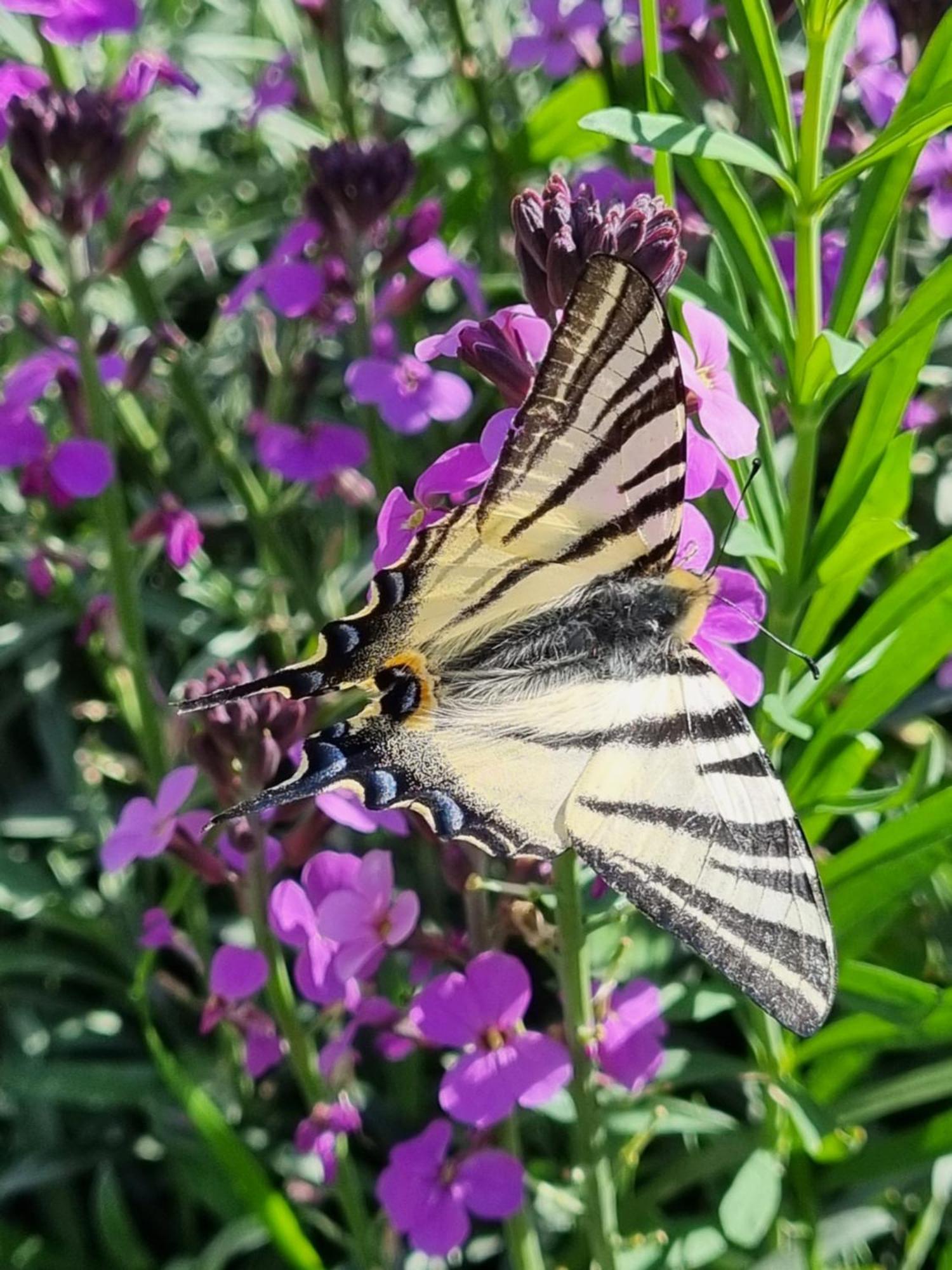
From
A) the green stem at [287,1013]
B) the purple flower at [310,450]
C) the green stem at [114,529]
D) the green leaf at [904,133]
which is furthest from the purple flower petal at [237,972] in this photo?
the green leaf at [904,133]

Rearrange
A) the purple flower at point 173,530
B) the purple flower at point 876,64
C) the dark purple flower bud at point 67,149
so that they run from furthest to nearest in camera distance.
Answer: the purple flower at point 876,64 → the purple flower at point 173,530 → the dark purple flower bud at point 67,149

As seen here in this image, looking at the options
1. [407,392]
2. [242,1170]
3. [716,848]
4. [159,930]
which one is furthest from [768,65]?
[242,1170]

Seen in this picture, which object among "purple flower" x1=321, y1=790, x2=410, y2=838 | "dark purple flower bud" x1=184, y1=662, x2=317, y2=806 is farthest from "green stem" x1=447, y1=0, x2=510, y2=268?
"purple flower" x1=321, y1=790, x2=410, y2=838

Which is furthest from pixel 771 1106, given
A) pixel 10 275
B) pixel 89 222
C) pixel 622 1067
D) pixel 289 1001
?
pixel 10 275

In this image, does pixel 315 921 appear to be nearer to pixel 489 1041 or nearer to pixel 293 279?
pixel 489 1041

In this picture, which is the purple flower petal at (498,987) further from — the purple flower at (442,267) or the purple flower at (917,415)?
the purple flower at (917,415)

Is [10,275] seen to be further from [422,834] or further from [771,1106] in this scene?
[771,1106]

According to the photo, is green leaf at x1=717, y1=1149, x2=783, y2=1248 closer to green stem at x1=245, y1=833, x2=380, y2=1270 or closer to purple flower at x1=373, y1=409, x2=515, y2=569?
green stem at x1=245, y1=833, x2=380, y2=1270
